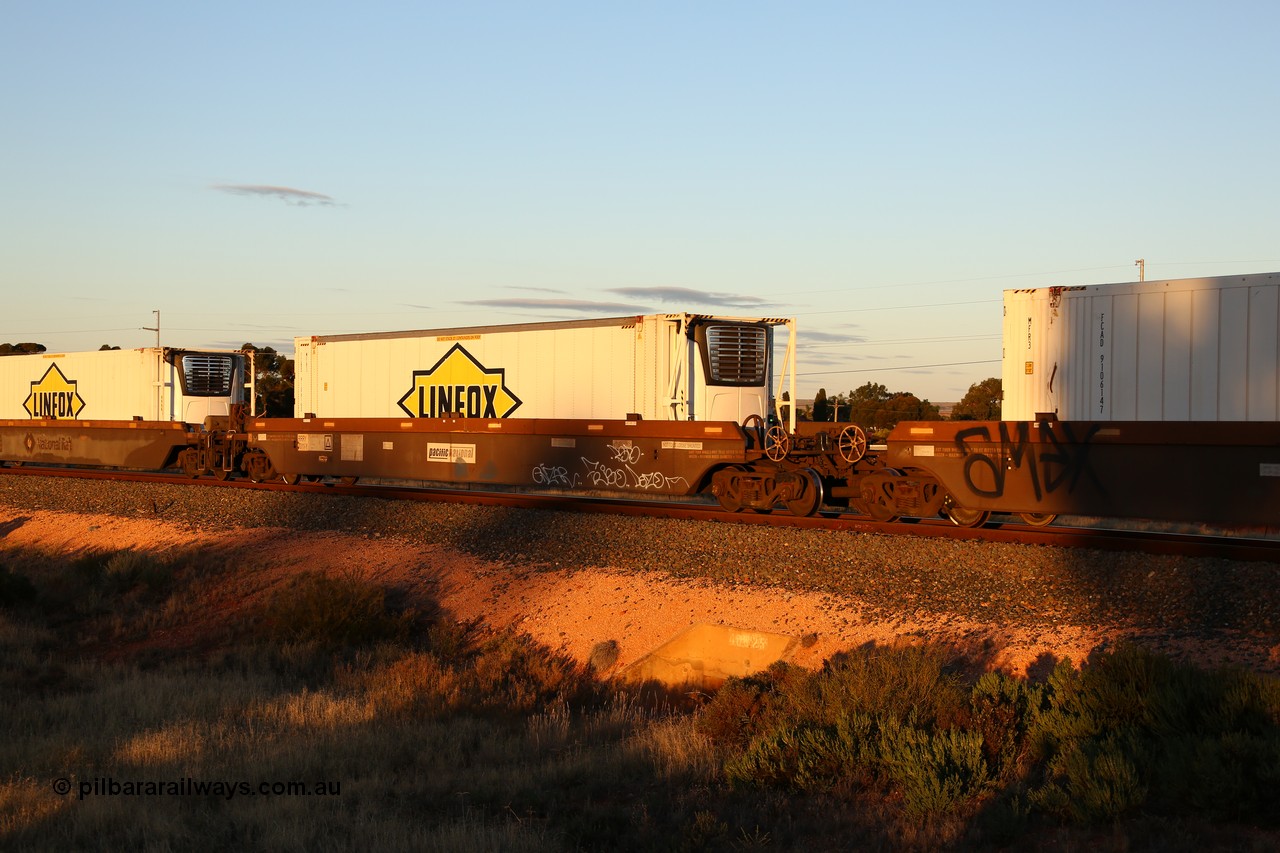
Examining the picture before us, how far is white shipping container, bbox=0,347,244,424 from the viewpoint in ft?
95.6

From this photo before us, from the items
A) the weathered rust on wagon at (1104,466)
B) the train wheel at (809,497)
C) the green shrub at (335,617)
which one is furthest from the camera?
the train wheel at (809,497)

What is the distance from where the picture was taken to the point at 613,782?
7.50 meters

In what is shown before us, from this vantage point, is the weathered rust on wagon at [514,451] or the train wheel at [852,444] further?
the weathered rust on wagon at [514,451]

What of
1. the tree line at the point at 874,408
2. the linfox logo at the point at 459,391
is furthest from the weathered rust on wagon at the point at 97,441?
the tree line at the point at 874,408

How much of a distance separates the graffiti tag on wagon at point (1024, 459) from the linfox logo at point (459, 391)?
9.68 m

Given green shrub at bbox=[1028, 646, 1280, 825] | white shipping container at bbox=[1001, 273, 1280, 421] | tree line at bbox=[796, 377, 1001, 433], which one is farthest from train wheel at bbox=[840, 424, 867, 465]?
tree line at bbox=[796, 377, 1001, 433]

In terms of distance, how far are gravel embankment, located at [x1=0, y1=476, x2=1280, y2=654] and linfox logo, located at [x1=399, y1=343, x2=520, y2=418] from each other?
11.0ft

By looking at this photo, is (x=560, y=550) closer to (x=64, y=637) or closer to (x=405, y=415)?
(x=64, y=637)

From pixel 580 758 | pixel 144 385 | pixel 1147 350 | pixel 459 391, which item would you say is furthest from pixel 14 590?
pixel 1147 350

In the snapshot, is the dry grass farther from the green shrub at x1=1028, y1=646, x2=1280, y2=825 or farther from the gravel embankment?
the gravel embankment

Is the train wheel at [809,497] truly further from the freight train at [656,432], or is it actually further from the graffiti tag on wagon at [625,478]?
the graffiti tag on wagon at [625,478]

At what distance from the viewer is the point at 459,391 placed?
A: 23188mm

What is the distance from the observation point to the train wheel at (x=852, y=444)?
664 inches

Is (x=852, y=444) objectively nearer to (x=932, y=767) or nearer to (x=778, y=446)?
(x=778, y=446)
